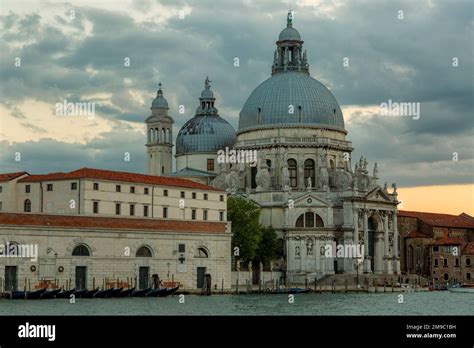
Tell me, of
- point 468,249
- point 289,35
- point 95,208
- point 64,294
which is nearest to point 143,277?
point 95,208

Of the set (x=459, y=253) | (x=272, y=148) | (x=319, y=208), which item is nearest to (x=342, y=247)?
(x=319, y=208)

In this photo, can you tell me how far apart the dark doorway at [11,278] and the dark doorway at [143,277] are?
22.6ft

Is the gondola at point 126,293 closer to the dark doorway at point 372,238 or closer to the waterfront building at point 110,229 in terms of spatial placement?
the waterfront building at point 110,229

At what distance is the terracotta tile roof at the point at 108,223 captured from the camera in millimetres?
45500

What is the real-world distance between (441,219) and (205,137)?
22.3 m

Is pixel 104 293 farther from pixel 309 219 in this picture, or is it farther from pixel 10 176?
pixel 309 219

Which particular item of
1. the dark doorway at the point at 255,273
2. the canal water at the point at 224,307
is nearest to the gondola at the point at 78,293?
the canal water at the point at 224,307

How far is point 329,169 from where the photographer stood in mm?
72875

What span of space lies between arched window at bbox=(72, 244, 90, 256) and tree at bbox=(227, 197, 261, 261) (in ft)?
49.0

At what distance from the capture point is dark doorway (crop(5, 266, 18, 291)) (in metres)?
44.7

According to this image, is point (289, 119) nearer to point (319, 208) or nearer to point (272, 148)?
point (272, 148)

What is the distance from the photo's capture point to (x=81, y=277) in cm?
4731
